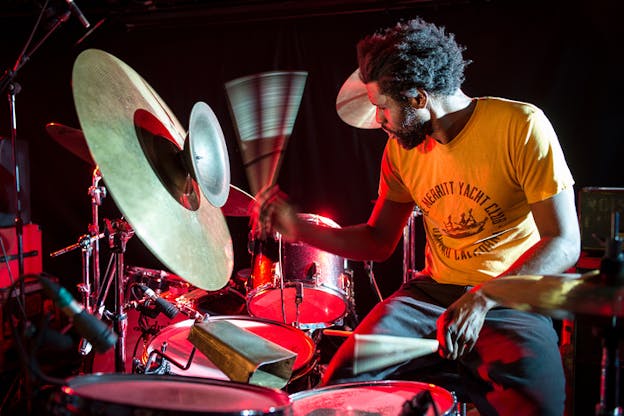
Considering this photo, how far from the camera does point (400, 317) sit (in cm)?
228

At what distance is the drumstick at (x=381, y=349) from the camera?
1582 millimetres

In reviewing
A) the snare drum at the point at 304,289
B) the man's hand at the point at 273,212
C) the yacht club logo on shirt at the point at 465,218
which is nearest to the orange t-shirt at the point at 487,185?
the yacht club logo on shirt at the point at 465,218

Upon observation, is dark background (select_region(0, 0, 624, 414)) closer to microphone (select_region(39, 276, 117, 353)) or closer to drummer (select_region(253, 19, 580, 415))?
drummer (select_region(253, 19, 580, 415))

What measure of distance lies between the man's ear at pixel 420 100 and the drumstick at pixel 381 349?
102 cm

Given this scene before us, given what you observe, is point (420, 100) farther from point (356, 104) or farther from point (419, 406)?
point (356, 104)

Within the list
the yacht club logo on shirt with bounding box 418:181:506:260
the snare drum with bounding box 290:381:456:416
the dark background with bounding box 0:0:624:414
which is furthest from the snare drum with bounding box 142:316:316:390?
the dark background with bounding box 0:0:624:414

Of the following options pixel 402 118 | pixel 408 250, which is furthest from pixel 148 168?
pixel 408 250

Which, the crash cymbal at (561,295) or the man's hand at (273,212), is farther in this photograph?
the man's hand at (273,212)

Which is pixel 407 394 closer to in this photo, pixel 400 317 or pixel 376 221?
pixel 400 317

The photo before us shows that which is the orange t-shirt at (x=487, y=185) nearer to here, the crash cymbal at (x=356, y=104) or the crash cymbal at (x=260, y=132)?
the crash cymbal at (x=260, y=132)

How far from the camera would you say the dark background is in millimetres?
4176

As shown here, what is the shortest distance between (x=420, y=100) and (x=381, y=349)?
44.6 inches

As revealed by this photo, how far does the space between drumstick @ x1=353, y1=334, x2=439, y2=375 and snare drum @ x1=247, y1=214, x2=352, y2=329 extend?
5.59ft

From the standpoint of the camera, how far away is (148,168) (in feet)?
5.55
